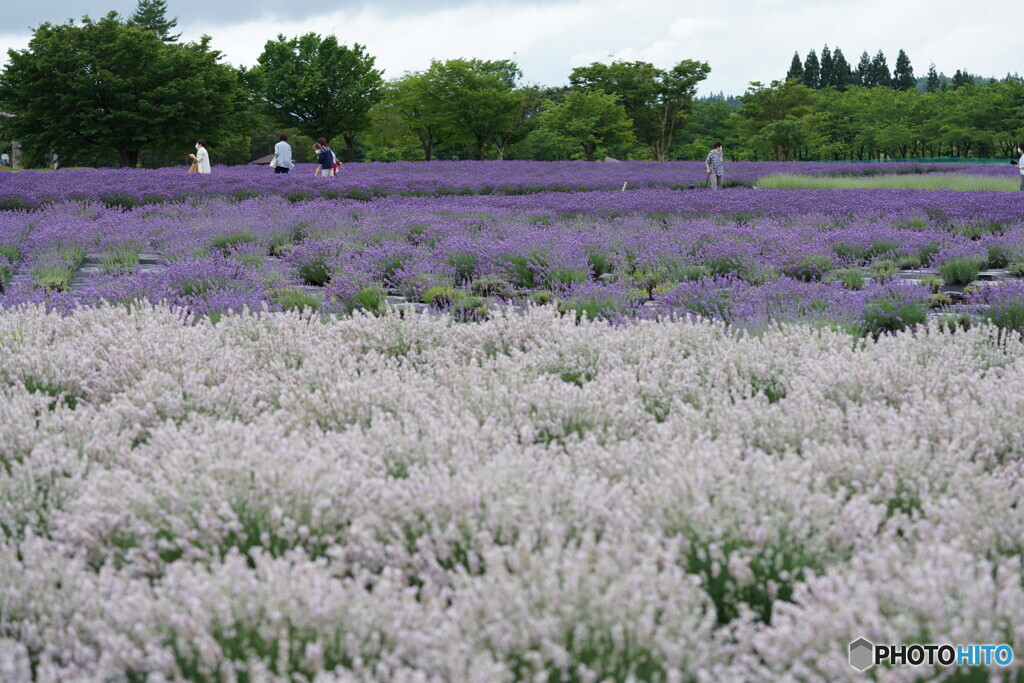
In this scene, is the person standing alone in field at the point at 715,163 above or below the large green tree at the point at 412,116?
below

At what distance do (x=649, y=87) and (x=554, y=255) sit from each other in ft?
209

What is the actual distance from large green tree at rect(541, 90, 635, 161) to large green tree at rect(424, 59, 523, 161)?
16.5 feet

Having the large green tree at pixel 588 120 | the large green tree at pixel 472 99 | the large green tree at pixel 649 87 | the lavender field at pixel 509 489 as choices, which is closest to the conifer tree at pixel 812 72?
the large green tree at pixel 649 87

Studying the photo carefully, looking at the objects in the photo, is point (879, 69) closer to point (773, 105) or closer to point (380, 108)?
point (773, 105)

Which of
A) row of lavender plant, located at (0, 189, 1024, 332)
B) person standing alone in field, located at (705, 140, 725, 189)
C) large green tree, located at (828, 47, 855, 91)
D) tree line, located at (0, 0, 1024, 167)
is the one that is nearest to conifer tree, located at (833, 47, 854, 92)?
large green tree, located at (828, 47, 855, 91)

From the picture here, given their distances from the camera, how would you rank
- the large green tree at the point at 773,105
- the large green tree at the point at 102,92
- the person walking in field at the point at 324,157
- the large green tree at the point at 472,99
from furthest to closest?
the large green tree at the point at 773,105, the large green tree at the point at 472,99, the large green tree at the point at 102,92, the person walking in field at the point at 324,157

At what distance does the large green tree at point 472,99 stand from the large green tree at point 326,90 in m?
4.61

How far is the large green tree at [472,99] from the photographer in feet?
160

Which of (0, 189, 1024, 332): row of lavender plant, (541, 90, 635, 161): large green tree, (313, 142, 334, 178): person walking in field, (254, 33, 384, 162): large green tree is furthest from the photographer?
(541, 90, 635, 161): large green tree

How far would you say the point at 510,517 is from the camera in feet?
7.66

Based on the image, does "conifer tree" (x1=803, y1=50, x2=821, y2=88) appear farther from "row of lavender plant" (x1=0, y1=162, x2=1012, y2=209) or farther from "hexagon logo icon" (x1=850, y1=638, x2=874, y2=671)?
"hexagon logo icon" (x1=850, y1=638, x2=874, y2=671)

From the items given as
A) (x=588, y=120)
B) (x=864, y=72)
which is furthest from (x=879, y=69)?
(x=588, y=120)

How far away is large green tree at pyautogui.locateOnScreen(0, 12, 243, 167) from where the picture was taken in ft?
134

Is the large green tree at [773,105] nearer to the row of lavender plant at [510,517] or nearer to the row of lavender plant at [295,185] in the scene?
the row of lavender plant at [295,185]
